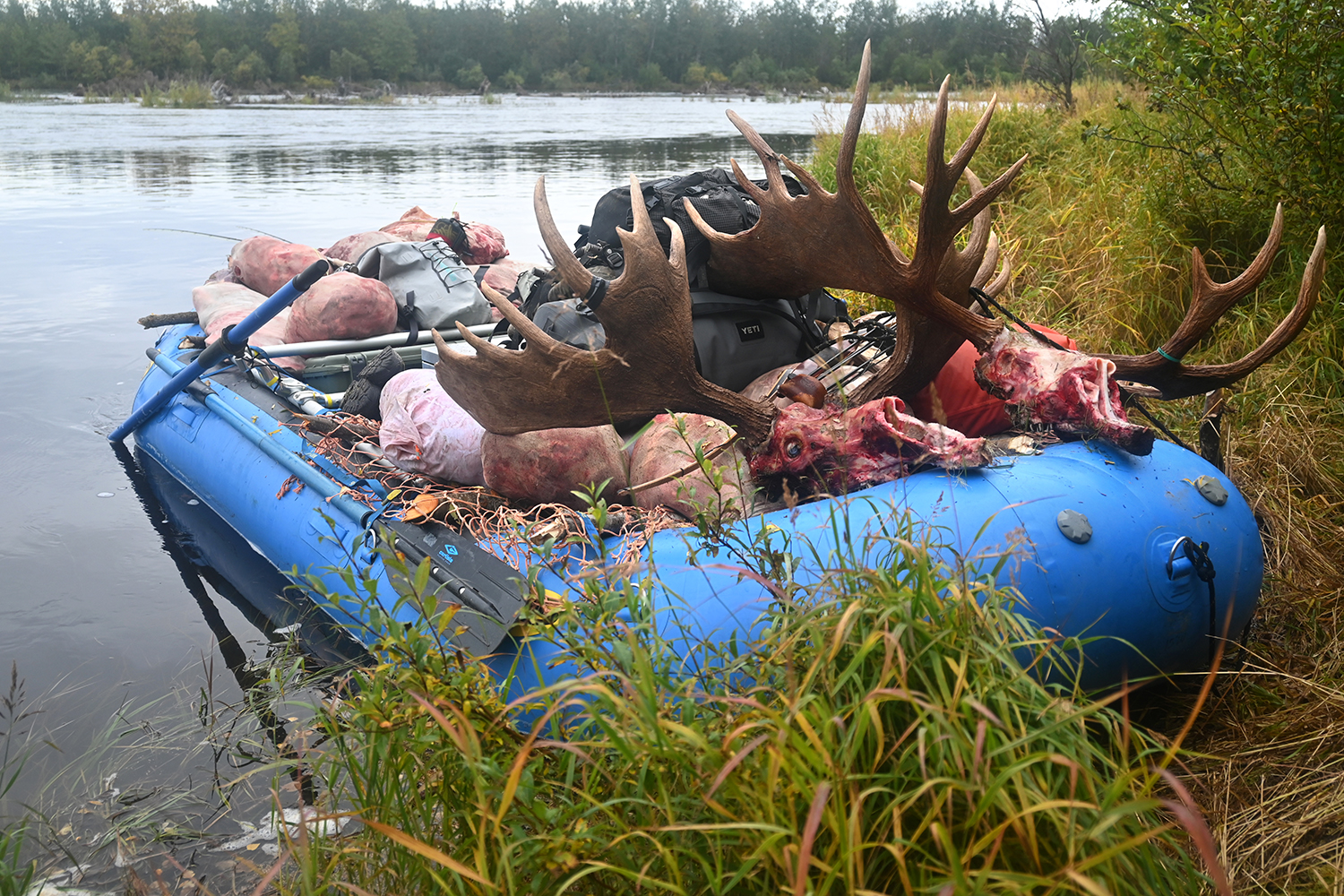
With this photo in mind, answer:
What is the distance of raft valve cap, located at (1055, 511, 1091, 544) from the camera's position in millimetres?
2607

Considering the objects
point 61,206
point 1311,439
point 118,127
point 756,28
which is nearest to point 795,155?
point 61,206

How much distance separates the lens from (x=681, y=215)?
3.49 metres

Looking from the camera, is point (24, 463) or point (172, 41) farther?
point (172, 41)

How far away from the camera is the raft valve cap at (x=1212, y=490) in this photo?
2.86m

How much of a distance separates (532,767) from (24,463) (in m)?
5.91

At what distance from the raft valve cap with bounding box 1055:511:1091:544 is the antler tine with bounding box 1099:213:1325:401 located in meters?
0.74

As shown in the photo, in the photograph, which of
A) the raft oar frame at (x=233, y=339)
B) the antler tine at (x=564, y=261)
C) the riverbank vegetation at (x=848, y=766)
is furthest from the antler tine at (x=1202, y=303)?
the raft oar frame at (x=233, y=339)

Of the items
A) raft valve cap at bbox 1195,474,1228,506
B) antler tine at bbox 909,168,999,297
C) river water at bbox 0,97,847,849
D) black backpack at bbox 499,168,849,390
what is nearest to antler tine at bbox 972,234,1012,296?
antler tine at bbox 909,168,999,297

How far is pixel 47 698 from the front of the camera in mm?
3822

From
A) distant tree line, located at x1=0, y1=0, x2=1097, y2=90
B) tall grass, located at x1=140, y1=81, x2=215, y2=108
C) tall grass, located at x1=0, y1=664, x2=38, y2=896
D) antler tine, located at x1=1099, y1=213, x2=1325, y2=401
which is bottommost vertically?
tall grass, located at x1=0, y1=664, x2=38, y2=896

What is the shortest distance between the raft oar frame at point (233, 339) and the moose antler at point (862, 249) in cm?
186

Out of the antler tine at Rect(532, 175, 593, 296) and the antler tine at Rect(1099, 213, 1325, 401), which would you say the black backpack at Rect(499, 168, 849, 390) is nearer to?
the antler tine at Rect(532, 175, 593, 296)

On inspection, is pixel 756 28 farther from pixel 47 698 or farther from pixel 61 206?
pixel 47 698

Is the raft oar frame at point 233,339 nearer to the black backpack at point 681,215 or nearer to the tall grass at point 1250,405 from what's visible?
the black backpack at point 681,215
